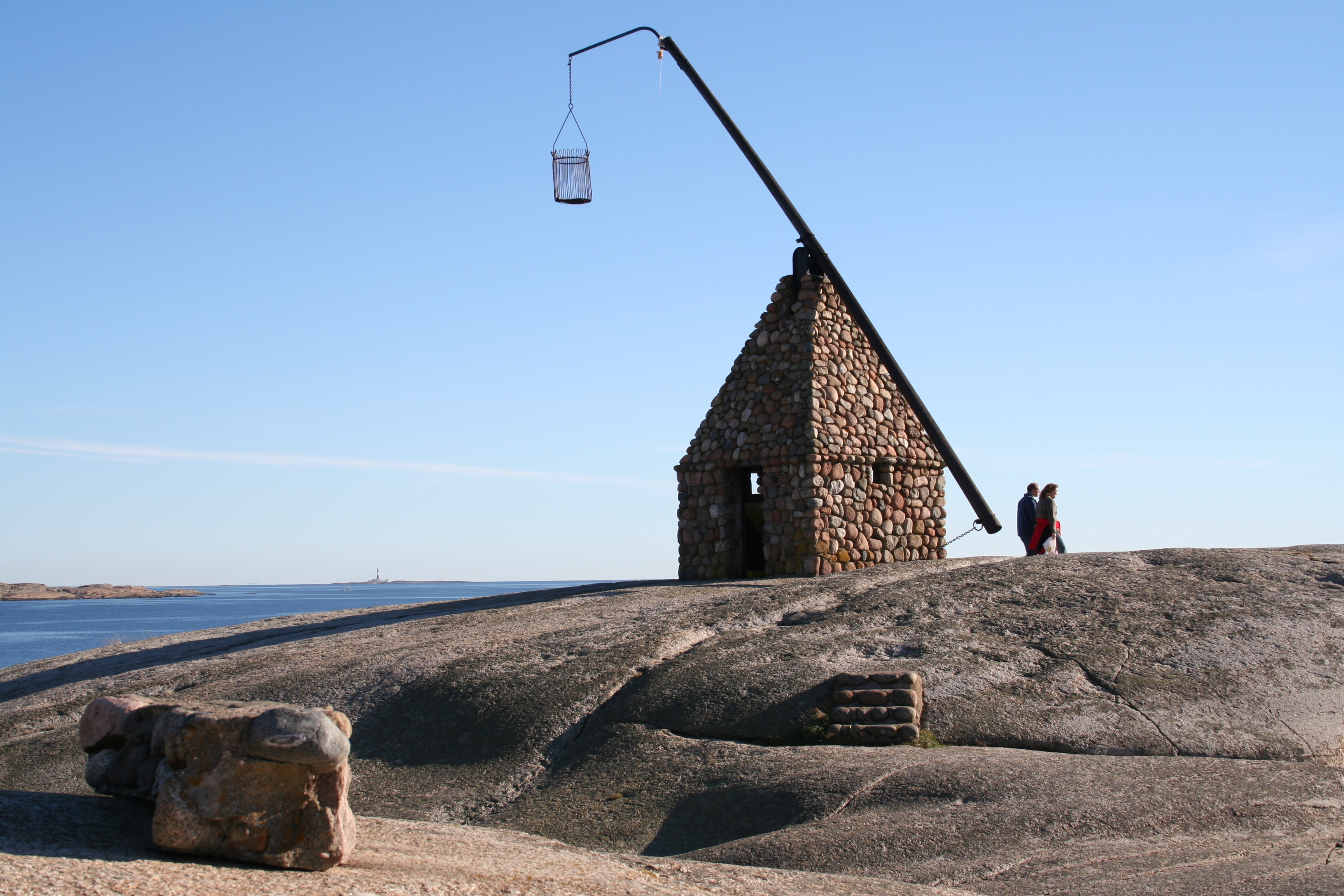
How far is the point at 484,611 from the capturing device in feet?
49.0

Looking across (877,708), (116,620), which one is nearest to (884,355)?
(877,708)

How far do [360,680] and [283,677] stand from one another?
40.3 inches

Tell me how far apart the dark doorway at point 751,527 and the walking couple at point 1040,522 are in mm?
3824

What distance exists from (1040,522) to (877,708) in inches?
300

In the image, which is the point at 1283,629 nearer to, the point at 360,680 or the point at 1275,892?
the point at 1275,892

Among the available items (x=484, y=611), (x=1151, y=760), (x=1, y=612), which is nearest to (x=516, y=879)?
(x=1151, y=760)

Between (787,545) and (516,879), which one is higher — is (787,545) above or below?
above

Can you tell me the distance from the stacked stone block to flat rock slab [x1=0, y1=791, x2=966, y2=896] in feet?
8.90

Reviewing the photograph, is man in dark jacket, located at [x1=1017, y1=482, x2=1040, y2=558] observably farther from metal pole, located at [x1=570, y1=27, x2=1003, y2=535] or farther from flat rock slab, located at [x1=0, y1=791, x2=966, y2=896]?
flat rock slab, located at [x1=0, y1=791, x2=966, y2=896]

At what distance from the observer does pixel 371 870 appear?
553 cm

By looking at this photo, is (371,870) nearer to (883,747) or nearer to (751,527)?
(883,747)

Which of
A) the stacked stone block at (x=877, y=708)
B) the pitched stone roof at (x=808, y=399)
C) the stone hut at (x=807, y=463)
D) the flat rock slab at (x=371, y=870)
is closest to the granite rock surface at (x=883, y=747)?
the stacked stone block at (x=877, y=708)

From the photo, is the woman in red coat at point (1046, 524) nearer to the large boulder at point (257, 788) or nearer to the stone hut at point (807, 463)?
the stone hut at point (807, 463)

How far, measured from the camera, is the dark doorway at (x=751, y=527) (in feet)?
55.5
